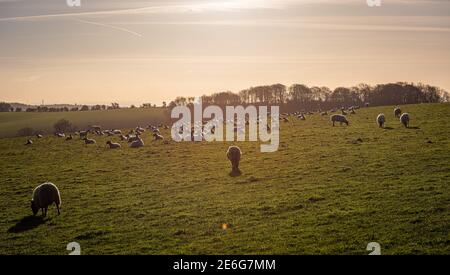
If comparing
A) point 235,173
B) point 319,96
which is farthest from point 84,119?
point 235,173

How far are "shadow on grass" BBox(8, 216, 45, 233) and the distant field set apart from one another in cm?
10842

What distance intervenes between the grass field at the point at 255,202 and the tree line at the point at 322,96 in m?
94.5

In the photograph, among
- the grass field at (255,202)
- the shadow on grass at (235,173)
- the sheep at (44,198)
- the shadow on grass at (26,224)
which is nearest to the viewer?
the grass field at (255,202)

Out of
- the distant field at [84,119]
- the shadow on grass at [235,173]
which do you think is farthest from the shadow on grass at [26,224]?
the distant field at [84,119]

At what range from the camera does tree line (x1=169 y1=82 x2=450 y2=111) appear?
12575 centimetres

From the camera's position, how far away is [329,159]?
2981 centimetres

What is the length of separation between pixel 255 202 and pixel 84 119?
435 feet

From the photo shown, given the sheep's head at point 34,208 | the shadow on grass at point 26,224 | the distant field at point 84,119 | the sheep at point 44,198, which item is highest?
the distant field at point 84,119

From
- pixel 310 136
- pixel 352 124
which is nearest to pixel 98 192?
pixel 310 136

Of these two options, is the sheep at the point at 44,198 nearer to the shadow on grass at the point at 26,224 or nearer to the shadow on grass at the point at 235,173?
the shadow on grass at the point at 26,224

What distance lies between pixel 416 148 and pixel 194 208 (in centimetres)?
1872

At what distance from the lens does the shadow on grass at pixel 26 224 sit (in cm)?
1852

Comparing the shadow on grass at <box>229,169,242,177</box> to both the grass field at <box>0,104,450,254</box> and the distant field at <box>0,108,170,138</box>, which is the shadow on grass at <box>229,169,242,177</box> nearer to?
the grass field at <box>0,104,450,254</box>
